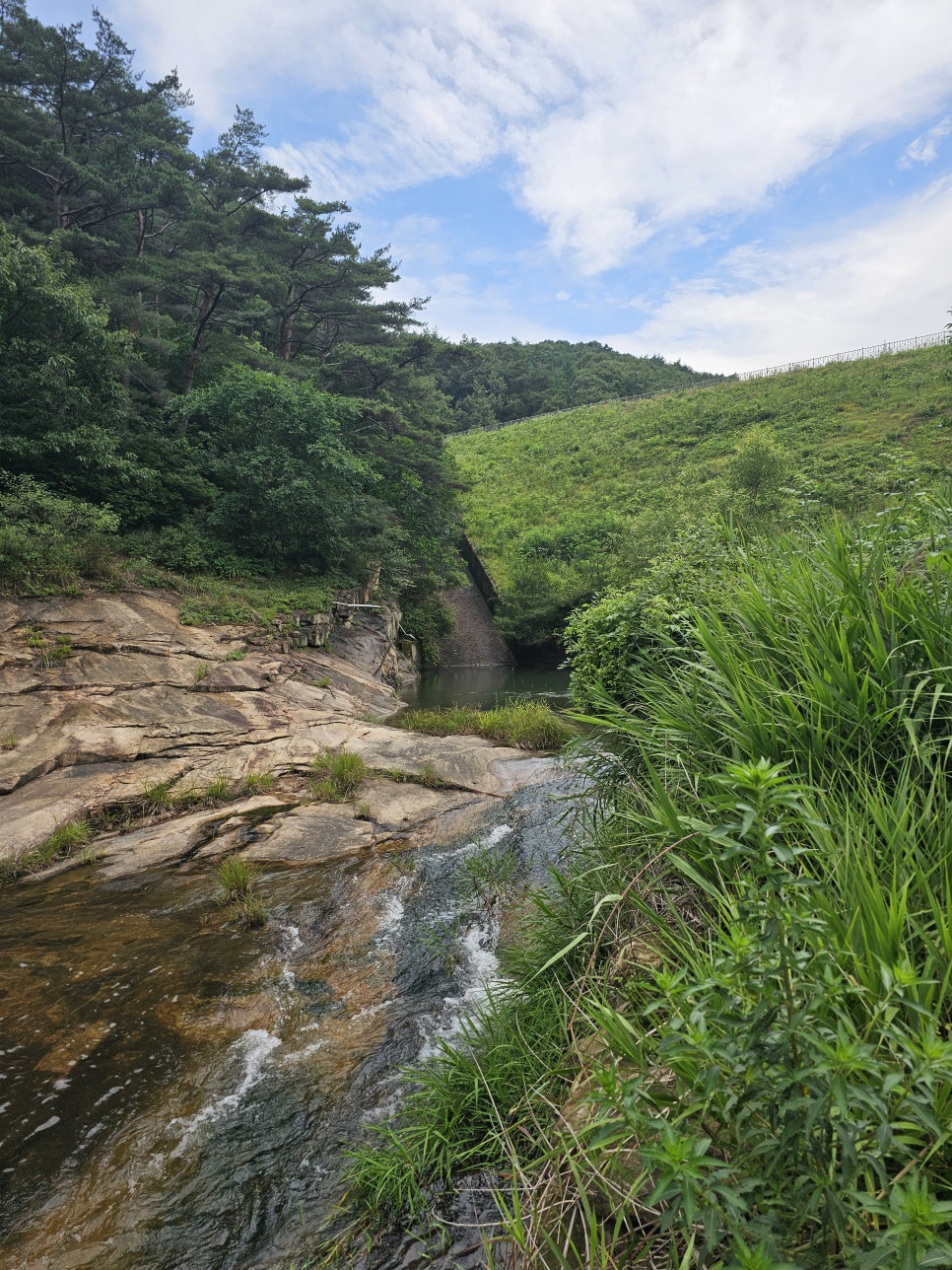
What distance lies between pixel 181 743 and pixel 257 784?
1698 millimetres

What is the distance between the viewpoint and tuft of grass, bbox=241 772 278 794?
832 cm

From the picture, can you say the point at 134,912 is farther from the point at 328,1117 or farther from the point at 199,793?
the point at 328,1117

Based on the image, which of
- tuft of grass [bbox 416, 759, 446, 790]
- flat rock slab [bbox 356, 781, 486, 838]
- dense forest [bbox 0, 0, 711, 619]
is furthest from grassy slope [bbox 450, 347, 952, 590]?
flat rock slab [bbox 356, 781, 486, 838]

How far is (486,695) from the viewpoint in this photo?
720 inches

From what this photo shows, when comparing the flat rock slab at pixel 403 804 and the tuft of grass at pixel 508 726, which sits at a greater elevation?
the tuft of grass at pixel 508 726

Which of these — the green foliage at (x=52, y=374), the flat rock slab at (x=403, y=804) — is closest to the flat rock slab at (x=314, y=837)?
the flat rock slab at (x=403, y=804)

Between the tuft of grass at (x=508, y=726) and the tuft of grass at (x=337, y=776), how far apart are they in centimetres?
234

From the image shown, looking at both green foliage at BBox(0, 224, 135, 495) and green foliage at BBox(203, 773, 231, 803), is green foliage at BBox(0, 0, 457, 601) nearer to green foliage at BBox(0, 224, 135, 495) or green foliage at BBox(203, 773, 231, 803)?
green foliage at BBox(0, 224, 135, 495)

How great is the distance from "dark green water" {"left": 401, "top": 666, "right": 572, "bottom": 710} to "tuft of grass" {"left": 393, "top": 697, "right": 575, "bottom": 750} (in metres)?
3.49

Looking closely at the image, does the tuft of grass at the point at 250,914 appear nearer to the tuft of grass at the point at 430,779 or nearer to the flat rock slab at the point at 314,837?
the flat rock slab at the point at 314,837

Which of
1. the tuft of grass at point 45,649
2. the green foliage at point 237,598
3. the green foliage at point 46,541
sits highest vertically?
the green foliage at point 46,541

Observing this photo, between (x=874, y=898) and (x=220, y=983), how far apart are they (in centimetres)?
460

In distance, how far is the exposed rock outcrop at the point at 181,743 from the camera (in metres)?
7.25

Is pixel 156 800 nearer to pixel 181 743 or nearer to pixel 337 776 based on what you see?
pixel 181 743
